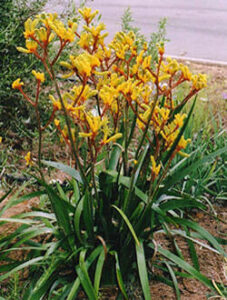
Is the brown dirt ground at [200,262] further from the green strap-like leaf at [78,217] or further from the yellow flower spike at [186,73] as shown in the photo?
the yellow flower spike at [186,73]

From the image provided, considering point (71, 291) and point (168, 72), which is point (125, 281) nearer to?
point (71, 291)

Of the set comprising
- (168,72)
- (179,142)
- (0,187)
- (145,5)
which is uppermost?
(145,5)

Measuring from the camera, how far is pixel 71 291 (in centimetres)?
210

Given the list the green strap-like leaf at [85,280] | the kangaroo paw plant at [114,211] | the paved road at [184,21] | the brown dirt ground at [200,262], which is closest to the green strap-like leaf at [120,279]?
the kangaroo paw plant at [114,211]

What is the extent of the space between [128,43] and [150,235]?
992 millimetres

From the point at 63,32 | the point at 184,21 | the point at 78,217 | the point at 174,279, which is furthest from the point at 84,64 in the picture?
the point at 184,21

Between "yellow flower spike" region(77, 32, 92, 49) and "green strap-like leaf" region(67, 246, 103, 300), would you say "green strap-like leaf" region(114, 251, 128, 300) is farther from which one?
"yellow flower spike" region(77, 32, 92, 49)

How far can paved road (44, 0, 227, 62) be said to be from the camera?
23.2 ft

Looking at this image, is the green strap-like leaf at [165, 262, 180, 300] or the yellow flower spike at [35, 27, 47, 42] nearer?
the yellow flower spike at [35, 27, 47, 42]

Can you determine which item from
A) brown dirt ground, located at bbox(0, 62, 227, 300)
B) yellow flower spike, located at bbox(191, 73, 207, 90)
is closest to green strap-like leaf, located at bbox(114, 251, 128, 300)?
brown dirt ground, located at bbox(0, 62, 227, 300)

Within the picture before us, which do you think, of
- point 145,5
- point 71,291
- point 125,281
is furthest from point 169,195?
point 145,5

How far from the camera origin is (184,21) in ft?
28.0

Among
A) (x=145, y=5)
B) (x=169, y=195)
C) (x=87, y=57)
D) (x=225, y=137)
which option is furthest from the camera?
(x=145, y=5)

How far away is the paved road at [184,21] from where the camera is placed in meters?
7.07
